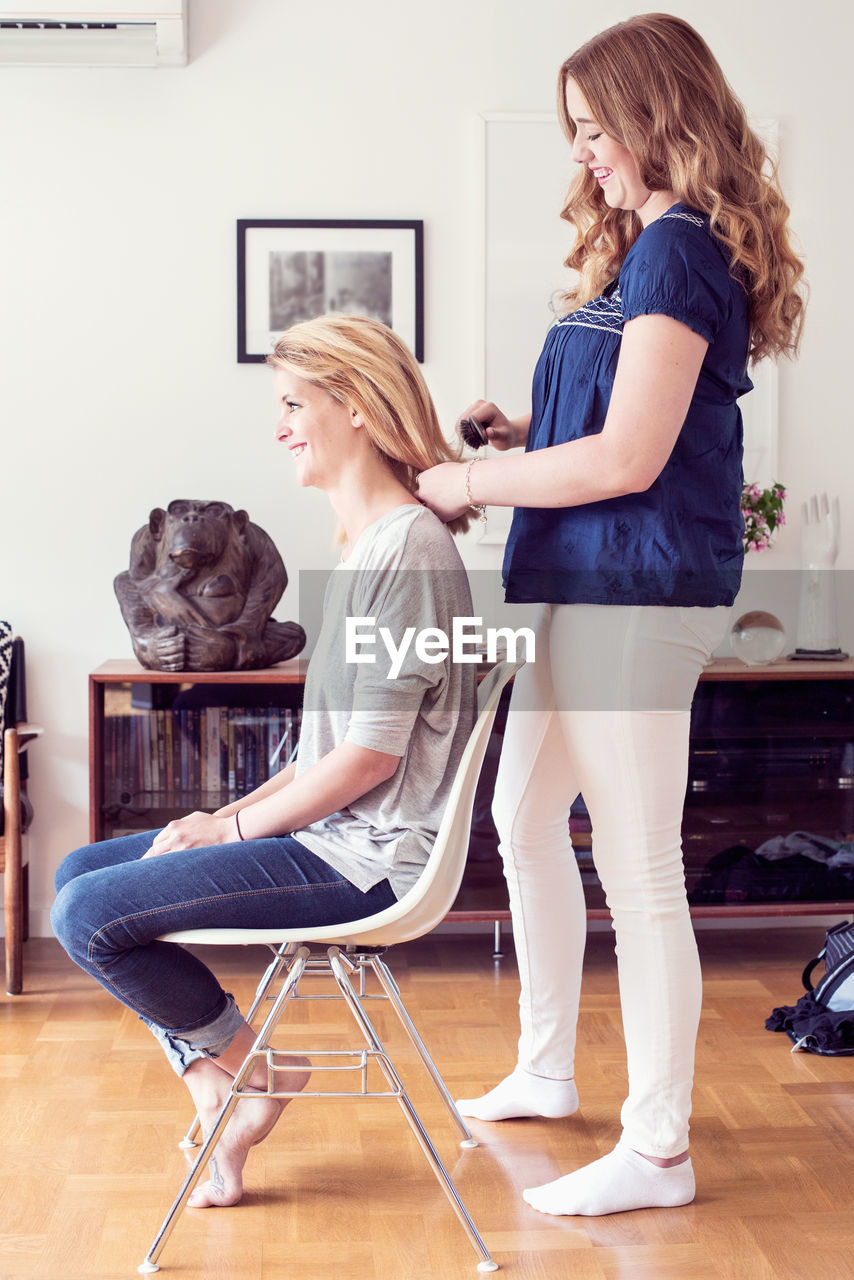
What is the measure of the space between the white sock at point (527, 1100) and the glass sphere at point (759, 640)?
4.23 ft

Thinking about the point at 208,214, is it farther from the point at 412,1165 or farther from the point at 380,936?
the point at 412,1165

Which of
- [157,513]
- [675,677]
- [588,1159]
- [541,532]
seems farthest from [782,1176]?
[157,513]

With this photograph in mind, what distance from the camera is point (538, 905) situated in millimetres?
2041

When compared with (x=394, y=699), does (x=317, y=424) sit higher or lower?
higher

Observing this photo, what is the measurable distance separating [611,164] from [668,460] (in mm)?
412

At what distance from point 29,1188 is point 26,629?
5.42ft

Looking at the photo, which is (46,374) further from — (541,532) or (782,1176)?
(782,1176)

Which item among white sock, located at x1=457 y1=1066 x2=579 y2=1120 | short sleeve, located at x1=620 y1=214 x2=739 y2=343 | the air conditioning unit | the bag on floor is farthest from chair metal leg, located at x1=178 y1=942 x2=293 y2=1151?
the air conditioning unit

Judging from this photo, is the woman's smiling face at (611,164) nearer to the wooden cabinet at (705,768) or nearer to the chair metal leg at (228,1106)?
the chair metal leg at (228,1106)

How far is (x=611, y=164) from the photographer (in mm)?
1692

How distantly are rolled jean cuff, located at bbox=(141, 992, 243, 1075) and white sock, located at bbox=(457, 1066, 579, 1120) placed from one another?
604mm

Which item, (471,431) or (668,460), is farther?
(471,431)

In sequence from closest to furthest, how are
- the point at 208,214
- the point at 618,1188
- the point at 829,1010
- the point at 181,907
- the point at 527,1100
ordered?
1. the point at 181,907
2. the point at 618,1188
3. the point at 527,1100
4. the point at 829,1010
5. the point at 208,214

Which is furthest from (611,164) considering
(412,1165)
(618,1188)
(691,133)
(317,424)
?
(412,1165)
